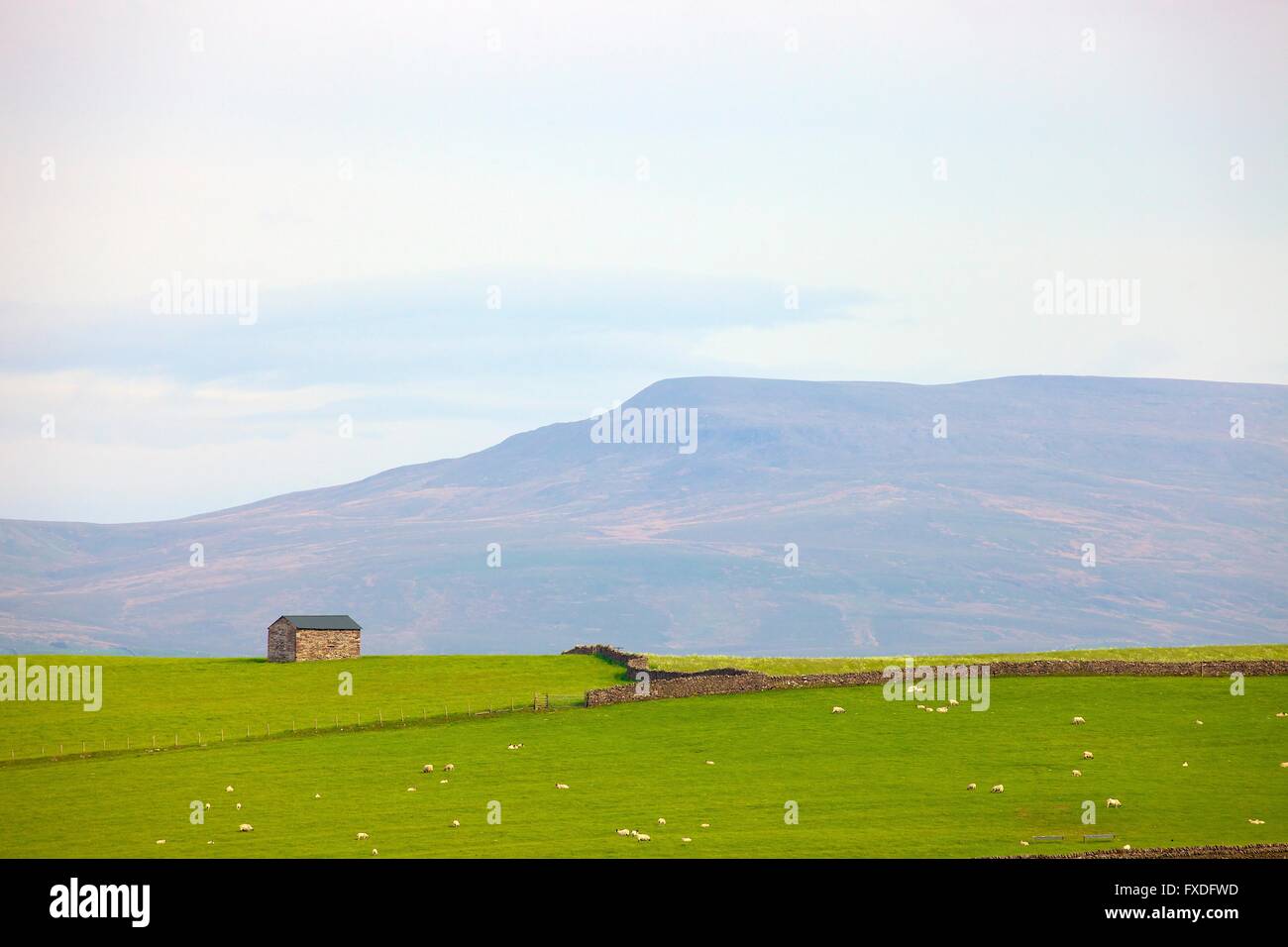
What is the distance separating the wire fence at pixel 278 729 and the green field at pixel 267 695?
91 millimetres

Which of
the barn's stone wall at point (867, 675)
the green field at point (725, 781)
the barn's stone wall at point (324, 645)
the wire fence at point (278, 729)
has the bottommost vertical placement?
the green field at point (725, 781)

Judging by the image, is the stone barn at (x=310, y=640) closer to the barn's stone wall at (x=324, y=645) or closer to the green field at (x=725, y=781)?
the barn's stone wall at (x=324, y=645)

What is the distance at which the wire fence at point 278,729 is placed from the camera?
72625mm

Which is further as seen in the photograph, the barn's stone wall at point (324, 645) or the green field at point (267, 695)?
the barn's stone wall at point (324, 645)

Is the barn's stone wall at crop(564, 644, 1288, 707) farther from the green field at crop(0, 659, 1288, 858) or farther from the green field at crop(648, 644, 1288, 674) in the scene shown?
the green field at crop(648, 644, 1288, 674)

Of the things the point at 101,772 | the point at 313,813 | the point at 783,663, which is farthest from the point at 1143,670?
the point at 101,772

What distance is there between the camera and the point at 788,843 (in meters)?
49.4

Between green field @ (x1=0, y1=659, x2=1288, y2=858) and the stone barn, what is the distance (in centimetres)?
2752

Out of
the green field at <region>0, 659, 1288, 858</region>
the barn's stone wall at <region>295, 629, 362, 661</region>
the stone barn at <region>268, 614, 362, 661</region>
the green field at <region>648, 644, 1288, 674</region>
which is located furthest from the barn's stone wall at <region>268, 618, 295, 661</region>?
the green field at <region>0, 659, 1288, 858</region>

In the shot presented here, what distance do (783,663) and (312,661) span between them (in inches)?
1170

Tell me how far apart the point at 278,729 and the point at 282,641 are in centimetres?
2628

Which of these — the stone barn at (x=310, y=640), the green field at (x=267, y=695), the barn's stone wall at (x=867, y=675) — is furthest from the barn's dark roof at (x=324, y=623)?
the barn's stone wall at (x=867, y=675)

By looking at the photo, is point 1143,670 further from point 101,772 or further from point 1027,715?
point 101,772
